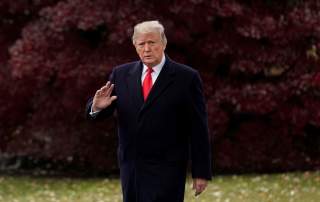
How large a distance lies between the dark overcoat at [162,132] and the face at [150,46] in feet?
0.50

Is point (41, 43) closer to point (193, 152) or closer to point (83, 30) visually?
point (83, 30)

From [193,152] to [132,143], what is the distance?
0.38m

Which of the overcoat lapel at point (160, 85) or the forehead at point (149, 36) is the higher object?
the forehead at point (149, 36)

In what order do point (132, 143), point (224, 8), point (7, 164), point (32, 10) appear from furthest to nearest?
point (7, 164), point (32, 10), point (224, 8), point (132, 143)

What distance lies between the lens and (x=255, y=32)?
12.7 meters

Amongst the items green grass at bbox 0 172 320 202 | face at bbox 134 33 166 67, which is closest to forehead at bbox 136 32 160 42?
face at bbox 134 33 166 67

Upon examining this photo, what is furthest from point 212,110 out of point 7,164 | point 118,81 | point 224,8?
point 118,81

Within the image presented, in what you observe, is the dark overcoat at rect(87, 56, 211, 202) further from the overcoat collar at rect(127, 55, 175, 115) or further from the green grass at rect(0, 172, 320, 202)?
the green grass at rect(0, 172, 320, 202)

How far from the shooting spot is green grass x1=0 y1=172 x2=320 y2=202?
1059cm

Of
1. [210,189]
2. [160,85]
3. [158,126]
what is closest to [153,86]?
[160,85]

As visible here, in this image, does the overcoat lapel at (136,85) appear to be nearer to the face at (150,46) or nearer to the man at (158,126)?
the man at (158,126)

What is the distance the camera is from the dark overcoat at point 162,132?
17.8 ft

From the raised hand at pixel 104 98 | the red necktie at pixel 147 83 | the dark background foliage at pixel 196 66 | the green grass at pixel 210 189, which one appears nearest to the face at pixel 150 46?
the red necktie at pixel 147 83

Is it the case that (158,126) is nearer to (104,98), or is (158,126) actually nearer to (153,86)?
(153,86)
